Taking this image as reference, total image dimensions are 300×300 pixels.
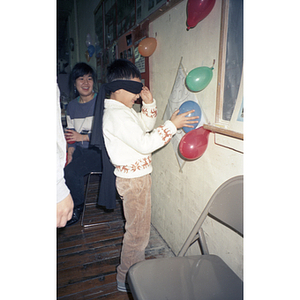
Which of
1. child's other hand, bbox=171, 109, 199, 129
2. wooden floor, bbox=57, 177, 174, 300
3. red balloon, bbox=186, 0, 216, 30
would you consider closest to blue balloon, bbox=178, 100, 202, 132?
child's other hand, bbox=171, 109, 199, 129

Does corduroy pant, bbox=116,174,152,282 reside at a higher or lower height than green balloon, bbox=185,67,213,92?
lower

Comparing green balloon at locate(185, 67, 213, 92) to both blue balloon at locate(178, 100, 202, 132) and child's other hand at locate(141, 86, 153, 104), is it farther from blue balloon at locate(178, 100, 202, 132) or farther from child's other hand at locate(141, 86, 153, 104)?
child's other hand at locate(141, 86, 153, 104)

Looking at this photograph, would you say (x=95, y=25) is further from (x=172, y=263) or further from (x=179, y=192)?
(x=172, y=263)

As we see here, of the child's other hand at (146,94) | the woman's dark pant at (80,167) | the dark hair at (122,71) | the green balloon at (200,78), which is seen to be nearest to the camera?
the green balloon at (200,78)

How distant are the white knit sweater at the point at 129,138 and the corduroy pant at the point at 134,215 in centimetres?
7

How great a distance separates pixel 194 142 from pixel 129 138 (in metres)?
0.36

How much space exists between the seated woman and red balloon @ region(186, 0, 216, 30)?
150 centimetres

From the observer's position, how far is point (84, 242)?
2.13m

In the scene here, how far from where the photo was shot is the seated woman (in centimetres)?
237

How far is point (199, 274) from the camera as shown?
102 centimetres

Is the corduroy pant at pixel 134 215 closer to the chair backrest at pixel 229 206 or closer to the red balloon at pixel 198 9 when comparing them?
the chair backrest at pixel 229 206

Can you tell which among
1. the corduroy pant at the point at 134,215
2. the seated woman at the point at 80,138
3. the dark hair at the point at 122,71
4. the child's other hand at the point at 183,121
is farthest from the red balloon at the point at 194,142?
the seated woman at the point at 80,138

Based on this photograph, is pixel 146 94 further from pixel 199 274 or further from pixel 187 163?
pixel 199 274

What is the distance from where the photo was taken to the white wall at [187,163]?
3.97 ft
